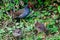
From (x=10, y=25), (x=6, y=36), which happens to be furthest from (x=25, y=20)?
(x=6, y=36)

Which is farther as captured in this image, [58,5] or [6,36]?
[58,5]

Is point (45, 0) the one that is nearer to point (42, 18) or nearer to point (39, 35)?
point (42, 18)

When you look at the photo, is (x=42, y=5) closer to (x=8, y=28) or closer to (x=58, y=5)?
(x=58, y=5)

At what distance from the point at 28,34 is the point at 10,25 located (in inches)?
21.3

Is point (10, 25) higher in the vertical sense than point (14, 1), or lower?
lower

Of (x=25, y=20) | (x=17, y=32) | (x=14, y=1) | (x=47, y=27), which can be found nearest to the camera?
(x=17, y=32)

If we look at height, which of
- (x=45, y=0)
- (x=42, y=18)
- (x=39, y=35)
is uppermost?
(x=45, y=0)

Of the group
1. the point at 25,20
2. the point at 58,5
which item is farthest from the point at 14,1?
the point at 58,5

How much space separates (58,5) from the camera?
562 centimetres

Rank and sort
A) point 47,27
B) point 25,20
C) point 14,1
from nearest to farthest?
point 47,27, point 25,20, point 14,1

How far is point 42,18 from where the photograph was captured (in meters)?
5.41

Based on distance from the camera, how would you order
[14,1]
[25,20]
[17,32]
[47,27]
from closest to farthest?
[17,32], [47,27], [25,20], [14,1]

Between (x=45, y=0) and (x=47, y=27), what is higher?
(x=45, y=0)

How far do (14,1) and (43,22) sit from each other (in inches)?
37.8
